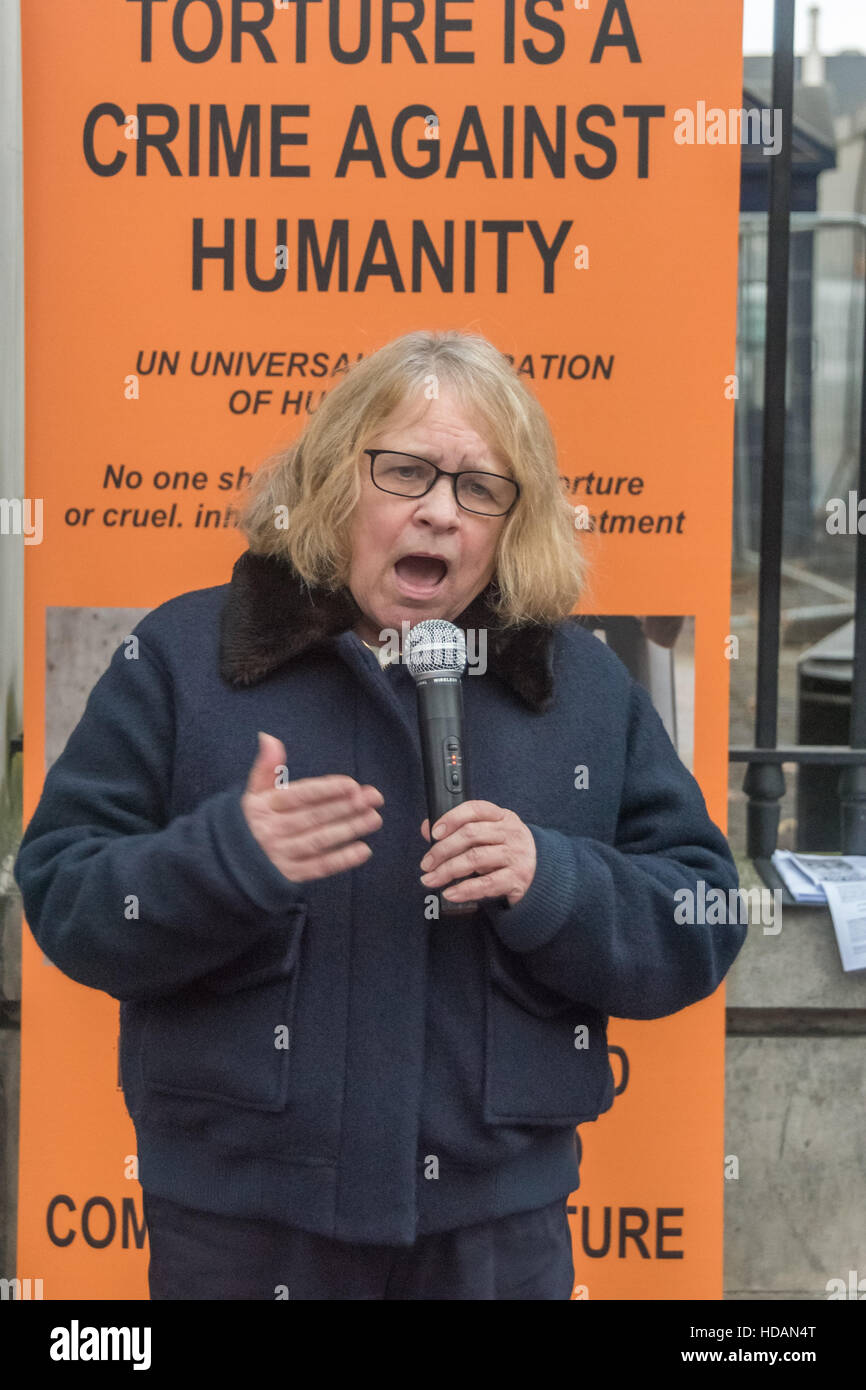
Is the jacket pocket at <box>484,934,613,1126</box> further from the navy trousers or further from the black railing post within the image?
the black railing post

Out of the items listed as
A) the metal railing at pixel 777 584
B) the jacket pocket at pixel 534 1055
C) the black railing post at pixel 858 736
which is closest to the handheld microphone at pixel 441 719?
the jacket pocket at pixel 534 1055

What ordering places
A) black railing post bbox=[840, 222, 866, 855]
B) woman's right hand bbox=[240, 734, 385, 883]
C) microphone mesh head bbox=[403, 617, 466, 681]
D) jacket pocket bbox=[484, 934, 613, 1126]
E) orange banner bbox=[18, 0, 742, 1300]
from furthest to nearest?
black railing post bbox=[840, 222, 866, 855] → orange banner bbox=[18, 0, 742, 1300] → jacket pocket bbox=[484, 934, 613, 1126] → microphone mesh head bbox=[403, 617, 466, 681] → woman's right hand bbox=[240, 734, 385, 883]

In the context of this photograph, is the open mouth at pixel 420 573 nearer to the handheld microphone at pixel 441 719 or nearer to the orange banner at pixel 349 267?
the handheld microphone at pixel 441 719

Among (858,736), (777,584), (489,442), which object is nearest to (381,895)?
(489,442)

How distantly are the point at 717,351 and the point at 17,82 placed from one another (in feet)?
5.12

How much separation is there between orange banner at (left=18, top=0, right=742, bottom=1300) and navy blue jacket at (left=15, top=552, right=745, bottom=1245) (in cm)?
81

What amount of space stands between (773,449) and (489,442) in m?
1.24

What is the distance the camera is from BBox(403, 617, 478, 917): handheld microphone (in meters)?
1.73

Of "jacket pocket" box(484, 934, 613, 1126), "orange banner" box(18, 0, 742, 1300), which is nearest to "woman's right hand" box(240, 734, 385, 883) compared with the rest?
"jacket pocket" box(484, 934, 613, 1126)

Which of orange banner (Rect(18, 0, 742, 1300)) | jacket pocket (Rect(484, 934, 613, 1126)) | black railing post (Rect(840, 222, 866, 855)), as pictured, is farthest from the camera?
black railing post (Rect(840, 222, 866, 855))

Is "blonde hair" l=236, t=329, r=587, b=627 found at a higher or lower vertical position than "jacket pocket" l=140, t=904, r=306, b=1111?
higher

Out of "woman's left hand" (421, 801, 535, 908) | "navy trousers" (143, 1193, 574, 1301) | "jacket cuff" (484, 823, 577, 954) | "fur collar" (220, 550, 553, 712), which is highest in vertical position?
"fur collar" (220, 550, 553, 712)
